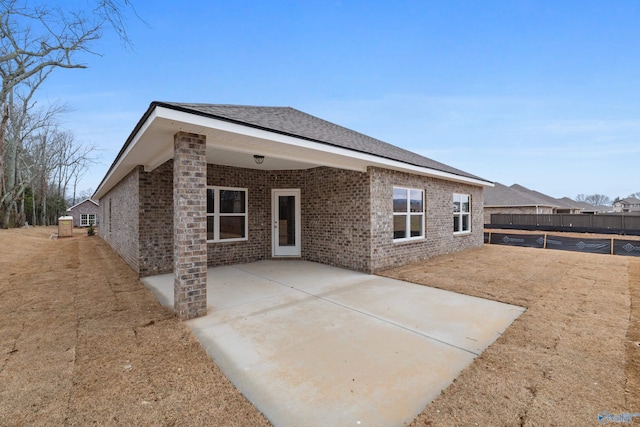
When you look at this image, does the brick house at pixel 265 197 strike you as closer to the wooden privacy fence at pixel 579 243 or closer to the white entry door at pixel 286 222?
the white entry door at pixel 286 222

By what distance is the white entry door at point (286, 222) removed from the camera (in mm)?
8781

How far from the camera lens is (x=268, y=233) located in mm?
8719

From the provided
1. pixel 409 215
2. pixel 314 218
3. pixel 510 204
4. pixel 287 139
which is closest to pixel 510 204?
pixel 510 204

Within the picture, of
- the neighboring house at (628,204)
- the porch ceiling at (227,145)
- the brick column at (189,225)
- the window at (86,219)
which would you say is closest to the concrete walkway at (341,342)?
the brick column at (189,225)

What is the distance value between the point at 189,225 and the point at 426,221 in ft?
23.7

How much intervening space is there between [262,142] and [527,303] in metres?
5.27

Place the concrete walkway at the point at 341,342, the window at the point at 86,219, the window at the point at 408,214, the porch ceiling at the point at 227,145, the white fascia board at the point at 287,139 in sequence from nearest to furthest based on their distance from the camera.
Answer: the concrete walkway at the point at 341,342 → the white fascia board at the point at 287,139 → the porch ceiling at the point at 227,145 → the window at the point at 408,214 → the window at the point at 86,219

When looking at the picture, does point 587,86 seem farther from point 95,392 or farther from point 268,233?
point 95,392

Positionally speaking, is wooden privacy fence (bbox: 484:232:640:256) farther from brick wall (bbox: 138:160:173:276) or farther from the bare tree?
the bare tree

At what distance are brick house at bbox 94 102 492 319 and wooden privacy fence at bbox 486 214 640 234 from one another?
16068mm

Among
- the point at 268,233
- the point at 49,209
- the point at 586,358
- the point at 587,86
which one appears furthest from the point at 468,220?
the point at 49,209

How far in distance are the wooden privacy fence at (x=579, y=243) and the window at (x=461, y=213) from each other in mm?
3264

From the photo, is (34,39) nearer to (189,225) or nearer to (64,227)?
(64,227)

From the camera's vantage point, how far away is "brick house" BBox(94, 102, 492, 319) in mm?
4113
